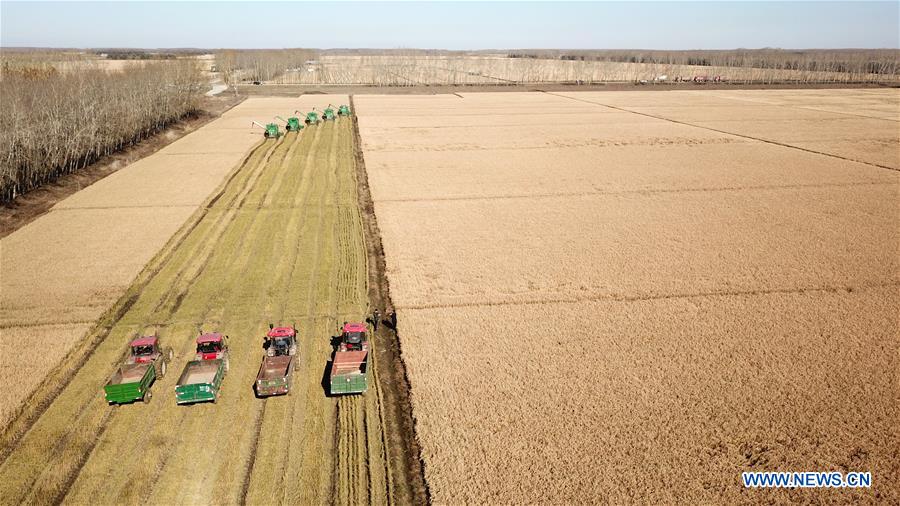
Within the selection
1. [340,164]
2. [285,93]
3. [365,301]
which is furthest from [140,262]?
[285,93]

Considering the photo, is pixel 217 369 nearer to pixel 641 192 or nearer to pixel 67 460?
pixel 67 460

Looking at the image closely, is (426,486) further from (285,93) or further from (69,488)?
(285,93)

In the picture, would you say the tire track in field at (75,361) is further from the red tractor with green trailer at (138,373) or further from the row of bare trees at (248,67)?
the row of bare trees at (248,67)

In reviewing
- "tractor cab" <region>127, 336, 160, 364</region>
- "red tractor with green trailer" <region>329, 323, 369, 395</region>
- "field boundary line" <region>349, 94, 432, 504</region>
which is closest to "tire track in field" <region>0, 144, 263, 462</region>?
"tractor cab" <region>127, 336, 160, 364</region>

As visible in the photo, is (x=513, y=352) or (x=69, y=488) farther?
(x=513, y=352)
